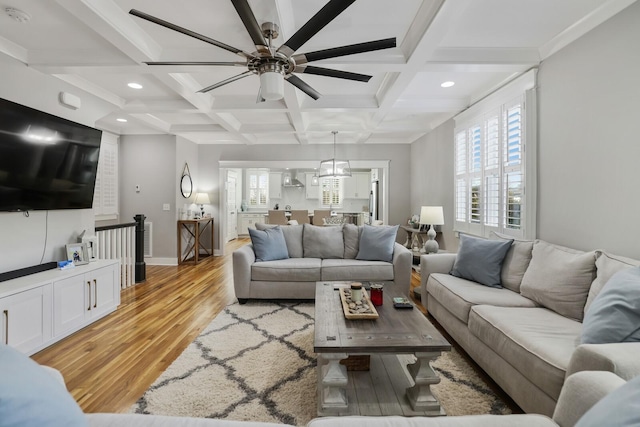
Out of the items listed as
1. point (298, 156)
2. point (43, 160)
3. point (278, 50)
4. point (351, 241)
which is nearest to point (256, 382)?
point (278, 50)

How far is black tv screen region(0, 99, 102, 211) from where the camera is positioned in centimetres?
257

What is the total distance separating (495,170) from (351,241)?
200 cm

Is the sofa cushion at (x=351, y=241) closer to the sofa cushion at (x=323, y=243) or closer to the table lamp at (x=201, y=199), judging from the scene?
the sofa cushion at (x=323, y=243)

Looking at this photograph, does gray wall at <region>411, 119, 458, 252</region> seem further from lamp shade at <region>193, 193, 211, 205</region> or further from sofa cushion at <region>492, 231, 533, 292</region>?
lamp shade at <region>193, 193, 211, 205</region>

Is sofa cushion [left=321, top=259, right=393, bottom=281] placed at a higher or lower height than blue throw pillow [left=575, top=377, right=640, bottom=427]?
lower

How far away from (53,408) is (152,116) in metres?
5.24

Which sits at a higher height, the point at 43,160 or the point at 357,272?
the point at 43,160

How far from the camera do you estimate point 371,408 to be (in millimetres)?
1699

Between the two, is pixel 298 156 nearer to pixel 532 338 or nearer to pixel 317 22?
pixel 317 22

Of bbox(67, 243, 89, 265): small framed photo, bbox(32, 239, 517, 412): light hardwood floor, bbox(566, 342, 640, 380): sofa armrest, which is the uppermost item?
bbox(67, 243, 89, 265): small framed photo

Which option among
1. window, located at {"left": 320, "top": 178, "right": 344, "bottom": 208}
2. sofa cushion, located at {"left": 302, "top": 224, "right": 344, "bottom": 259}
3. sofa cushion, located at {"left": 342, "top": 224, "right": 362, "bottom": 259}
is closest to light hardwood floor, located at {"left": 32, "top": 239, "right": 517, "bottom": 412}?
sofa cushion, located at {"left": 342, "top": 224, "right": 362, "bottom": 259}

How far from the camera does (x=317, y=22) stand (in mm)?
1653

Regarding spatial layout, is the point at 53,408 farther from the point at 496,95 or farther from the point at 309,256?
the point at 496,95

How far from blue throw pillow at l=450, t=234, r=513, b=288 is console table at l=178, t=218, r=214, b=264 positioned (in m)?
4.86
